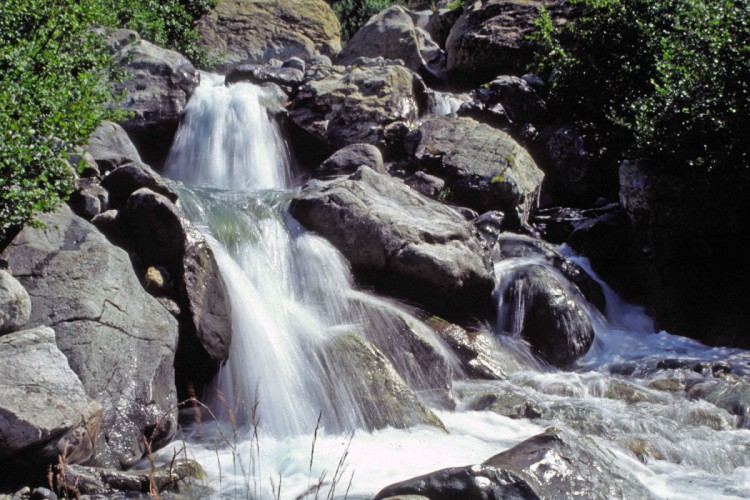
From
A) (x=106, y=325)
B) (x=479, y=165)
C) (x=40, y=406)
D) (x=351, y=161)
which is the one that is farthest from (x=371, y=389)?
(x=479, y=165)

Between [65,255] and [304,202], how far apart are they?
3.90m

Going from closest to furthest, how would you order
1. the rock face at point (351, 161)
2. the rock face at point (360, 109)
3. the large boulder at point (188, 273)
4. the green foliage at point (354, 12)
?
the large boulder at point (188, 273), the rock face at point (351, 161), the rock face at point (360, 109), the green foliage at point (354, 12)

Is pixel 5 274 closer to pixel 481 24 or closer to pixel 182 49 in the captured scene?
pixel 182 49

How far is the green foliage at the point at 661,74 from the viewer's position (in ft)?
33.6

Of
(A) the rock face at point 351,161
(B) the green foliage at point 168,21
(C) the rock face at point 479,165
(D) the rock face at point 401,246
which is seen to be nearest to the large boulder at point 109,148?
(D) the rock face at point 401,246

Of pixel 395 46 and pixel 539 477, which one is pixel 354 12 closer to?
pixel 395 46

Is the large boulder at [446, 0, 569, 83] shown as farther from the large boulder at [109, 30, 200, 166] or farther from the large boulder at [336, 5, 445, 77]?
the large boulder at [109, 30, 200, 166]

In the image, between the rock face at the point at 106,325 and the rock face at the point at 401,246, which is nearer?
the rock face at the point at 106,325

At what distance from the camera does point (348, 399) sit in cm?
660

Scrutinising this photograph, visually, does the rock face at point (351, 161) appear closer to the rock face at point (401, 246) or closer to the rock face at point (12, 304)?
the rock face at point (401, 246)

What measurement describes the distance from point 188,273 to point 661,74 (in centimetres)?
996

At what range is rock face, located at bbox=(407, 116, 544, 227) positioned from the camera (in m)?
12.1

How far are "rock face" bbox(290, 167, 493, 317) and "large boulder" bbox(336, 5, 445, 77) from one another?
32.4 ft

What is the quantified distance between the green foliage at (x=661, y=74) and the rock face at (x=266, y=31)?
6.81 meters
